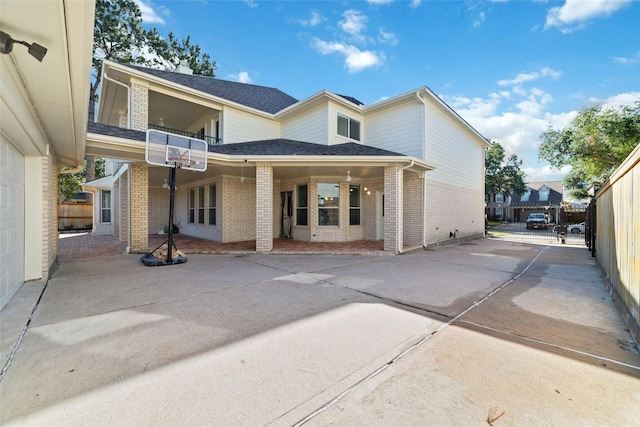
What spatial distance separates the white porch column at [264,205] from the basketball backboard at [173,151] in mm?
1880

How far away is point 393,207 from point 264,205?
4.30 metres

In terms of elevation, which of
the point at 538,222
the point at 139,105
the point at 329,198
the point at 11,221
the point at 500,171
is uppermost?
the point at 500,171

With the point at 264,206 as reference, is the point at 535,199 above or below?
above

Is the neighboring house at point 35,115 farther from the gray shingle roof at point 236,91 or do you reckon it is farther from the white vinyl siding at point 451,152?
the white vinyl siding at point 451,152

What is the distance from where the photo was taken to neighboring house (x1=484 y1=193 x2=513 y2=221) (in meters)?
41.3

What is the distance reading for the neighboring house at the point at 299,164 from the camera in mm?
9094

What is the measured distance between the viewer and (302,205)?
12117 mm

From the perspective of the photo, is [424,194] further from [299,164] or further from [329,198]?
[299,164]

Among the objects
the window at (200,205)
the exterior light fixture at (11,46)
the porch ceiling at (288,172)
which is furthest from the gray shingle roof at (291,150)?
the exterior light fixture at (11,46)

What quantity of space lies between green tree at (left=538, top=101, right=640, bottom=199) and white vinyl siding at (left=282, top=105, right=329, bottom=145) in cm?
1385

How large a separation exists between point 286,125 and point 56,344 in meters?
11.7

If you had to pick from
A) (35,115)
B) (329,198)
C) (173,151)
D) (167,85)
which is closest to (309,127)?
(329,198)

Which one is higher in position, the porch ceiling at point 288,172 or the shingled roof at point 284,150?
the shingled roof at point 284,150

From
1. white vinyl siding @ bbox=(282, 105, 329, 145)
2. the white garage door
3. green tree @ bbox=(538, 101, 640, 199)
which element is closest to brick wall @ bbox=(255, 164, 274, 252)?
white vinyl siding @ bbox=(282, 105, 329, 145)
